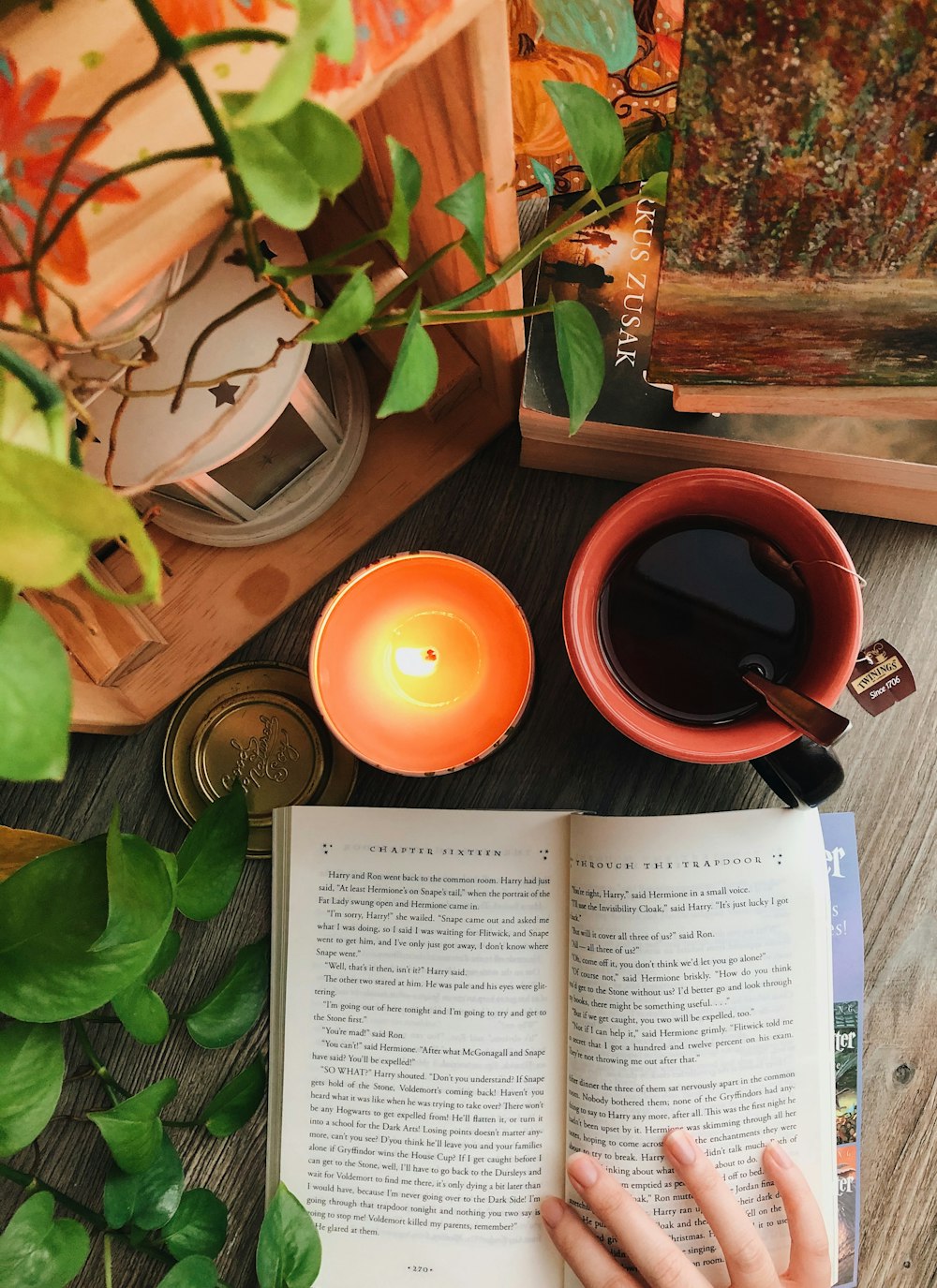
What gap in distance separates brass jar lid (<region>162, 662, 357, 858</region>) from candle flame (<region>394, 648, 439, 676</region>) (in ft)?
0.25

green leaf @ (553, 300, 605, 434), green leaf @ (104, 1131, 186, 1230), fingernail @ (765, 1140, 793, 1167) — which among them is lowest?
fingernail @ (765, 1140, 793, 1167)

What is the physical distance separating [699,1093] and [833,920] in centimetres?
15

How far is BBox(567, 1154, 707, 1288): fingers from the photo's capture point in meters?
0.60

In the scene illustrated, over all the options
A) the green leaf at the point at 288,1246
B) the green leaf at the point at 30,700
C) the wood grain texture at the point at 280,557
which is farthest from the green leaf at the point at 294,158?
the green leaf at the point at 288,1246

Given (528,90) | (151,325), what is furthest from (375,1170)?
(528,90)

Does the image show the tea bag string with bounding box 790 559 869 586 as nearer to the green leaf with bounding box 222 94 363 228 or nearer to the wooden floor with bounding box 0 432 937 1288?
the wooden floor with bounding box 0 432 937 1288

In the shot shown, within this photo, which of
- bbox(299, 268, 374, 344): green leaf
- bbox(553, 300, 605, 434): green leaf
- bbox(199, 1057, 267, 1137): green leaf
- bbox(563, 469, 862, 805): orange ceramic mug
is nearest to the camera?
bbox(299, 268, 374, 344): green leaf

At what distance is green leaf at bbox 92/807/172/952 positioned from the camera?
0.43m

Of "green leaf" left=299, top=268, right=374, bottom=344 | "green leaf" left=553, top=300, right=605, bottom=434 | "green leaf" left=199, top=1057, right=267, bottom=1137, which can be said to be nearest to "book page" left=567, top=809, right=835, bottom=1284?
"green leaf" left=199, top=1057, right=267, bottom=1137

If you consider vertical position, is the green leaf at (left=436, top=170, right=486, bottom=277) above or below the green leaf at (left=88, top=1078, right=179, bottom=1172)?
above

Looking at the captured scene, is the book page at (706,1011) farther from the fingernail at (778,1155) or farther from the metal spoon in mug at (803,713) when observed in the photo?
the metal spoon in mug at (803,713)

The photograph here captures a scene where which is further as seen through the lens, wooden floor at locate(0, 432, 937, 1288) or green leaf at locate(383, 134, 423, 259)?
wooden floor at locate(0, 432, 937, 1288)

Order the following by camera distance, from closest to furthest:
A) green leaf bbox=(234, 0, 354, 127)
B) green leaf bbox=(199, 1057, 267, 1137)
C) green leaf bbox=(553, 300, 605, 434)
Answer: green leaf bbox=(234, 0, 354, 127) → green leaf bbox=(553, 300, 605, 434) → green leaf bbox=(199, 1057, 267, 1137)

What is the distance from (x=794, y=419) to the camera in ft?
1.94
